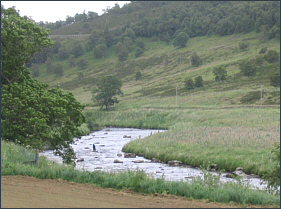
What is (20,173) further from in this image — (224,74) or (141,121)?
(224,74)

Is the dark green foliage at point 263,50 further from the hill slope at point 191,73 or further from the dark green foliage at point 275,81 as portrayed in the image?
the dark green foliage at point 275,81

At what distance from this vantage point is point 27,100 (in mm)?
23422

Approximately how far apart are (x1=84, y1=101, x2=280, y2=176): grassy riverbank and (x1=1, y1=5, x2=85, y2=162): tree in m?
9.19

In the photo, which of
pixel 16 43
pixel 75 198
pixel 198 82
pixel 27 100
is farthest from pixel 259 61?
pixel 75 198

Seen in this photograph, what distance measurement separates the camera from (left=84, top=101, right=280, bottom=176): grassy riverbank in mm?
33497

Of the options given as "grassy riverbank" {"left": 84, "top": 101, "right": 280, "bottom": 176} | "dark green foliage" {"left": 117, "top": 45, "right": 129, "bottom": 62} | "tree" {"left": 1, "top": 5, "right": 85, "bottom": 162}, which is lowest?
"grassy riverbank" {"left": 84, "top": 101, "right": 280, "bottom": 176}

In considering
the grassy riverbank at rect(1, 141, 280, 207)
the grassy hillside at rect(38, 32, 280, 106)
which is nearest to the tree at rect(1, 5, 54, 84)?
the grassy riverbank at rect(1, 141, 280, 207)

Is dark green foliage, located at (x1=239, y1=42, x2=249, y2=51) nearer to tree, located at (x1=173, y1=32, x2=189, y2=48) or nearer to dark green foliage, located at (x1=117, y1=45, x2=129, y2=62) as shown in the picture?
tree, located at (x1=173, y1=32, x2=189, y2=48)

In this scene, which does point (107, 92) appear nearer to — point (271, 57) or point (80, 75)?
point (271, 57)

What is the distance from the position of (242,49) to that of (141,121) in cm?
8694

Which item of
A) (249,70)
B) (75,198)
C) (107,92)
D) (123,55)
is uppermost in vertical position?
(123,55)

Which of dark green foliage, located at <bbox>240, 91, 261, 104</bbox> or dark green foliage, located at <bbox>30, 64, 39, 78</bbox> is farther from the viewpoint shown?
dark green foliage, located at <bbox>30, 64, 39, 78</bbox>

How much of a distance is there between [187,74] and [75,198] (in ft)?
435

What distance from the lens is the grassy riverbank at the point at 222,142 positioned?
1319 inches
